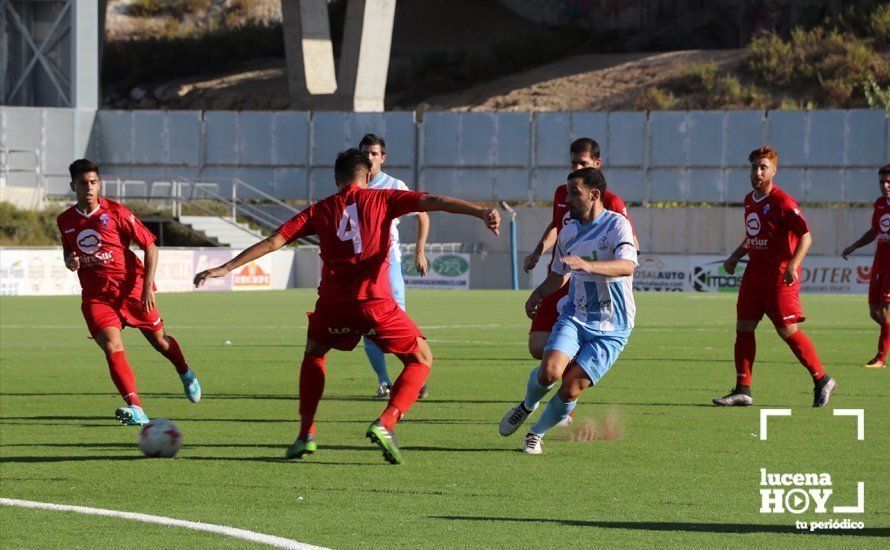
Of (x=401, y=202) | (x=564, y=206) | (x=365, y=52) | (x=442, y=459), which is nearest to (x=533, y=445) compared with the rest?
(x=442, y=459)

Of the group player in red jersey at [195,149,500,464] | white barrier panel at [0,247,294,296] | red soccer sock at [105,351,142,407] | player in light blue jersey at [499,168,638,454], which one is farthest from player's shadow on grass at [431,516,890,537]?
white barrier panel at [0,247,294,296]

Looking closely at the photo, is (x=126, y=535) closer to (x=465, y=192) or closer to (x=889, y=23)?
(x=465, y=192)

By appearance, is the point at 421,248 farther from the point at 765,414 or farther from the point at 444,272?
the point at 444,272

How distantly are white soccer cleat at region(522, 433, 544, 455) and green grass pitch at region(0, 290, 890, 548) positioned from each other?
11cm

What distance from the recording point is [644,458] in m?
9.48

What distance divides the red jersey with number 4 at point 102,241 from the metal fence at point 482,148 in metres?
37.6

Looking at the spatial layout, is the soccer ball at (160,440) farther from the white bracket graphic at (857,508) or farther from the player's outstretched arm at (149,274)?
the white bracket graphic at (857,508)

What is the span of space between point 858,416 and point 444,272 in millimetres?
31902

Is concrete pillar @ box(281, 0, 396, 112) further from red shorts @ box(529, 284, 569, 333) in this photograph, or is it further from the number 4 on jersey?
the number 4 on jersey

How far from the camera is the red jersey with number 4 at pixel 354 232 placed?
9047 mm

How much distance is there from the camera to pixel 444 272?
43.3 meters

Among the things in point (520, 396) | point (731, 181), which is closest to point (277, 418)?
point (520, 396)

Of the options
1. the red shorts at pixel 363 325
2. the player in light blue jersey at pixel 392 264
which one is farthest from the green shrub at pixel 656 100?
the red shorts at pixel 363 325

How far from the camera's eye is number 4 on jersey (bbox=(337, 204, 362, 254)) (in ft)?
29.7
